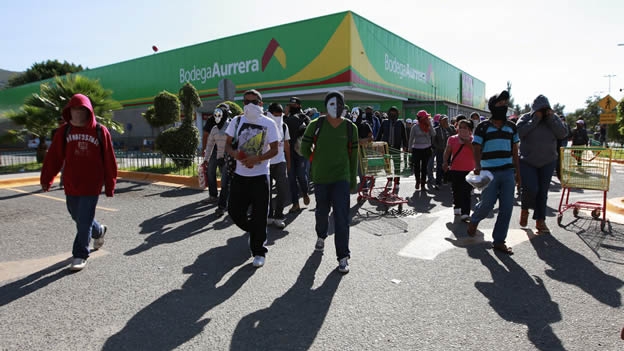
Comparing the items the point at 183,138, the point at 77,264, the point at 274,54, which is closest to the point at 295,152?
the point at 77,264

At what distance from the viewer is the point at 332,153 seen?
171 inches

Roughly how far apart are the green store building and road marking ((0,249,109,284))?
20.0m

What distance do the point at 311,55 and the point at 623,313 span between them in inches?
908

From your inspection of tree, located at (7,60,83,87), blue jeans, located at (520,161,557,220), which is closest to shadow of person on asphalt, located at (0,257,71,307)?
blue jeans, located at (520,161,557,220)

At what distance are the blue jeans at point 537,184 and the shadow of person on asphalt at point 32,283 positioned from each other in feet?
20.1

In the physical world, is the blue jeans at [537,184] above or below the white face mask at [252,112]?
below

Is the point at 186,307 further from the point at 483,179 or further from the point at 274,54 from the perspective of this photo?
the point at 274,54

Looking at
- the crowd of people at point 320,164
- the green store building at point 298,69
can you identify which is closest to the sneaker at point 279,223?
the crowd of people at point 320,164

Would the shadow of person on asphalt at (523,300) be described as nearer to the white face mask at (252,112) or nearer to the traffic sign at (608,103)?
the white face mask at (252,112)

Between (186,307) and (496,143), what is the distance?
162 inches

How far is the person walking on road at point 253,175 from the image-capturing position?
4.35 m

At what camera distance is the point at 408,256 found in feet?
15.5

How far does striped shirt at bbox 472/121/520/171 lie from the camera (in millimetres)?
4930

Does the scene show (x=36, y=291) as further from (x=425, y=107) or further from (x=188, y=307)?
(x=425, y=107)
